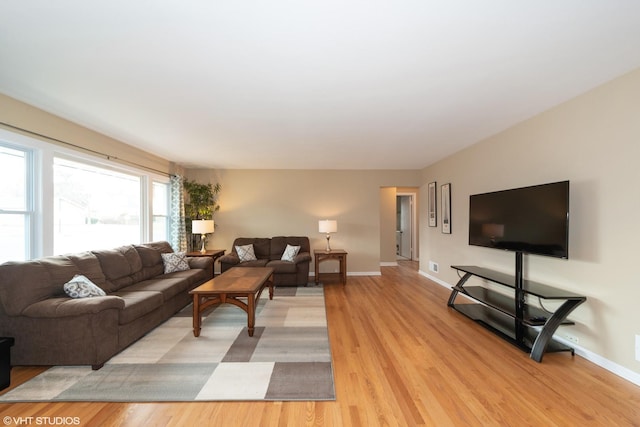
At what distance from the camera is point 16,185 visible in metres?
2.77

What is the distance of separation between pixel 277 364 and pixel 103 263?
8.12 ft

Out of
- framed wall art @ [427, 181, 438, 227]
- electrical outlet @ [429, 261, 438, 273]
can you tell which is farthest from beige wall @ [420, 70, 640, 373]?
electrical outlet @ [429, 261, 438, 273]

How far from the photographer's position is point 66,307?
7.45 feet

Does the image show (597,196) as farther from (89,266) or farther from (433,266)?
(89,266)

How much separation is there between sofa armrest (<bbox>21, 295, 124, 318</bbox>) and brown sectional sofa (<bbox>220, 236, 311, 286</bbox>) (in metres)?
2.66

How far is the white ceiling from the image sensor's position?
1516 millimetres

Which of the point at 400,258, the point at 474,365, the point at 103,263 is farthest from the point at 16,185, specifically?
the point at 400,258

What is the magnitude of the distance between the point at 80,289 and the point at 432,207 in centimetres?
560

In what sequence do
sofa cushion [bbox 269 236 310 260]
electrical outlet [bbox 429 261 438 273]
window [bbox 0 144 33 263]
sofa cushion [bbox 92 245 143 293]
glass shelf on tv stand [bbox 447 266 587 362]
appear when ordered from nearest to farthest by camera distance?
glass shelf on tv stand [bbox 447 266 587 362] < window [bbox 0 144 33 263] < sofa cushion [bbox 92 245 143 293] < electrical outlet [bbox 429 261 438 273] < sofa cushion [bbox 269 236 310 260]

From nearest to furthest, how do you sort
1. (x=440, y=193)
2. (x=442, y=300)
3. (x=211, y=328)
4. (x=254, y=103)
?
1. (x=254, y=103)
2. (x=211, y=328)
3. (x=442, y=300)
4. (x=440, y=193)

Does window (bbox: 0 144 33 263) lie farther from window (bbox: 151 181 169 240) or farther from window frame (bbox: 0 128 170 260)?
window (bbox: 151 181 169 240)

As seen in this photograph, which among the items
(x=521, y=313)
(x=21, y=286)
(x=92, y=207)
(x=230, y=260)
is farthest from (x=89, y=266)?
(x=521, y=313)

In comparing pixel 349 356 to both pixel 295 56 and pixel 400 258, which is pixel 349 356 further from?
pixel 400 258

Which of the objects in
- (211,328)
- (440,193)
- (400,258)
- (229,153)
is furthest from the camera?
(400,258)
